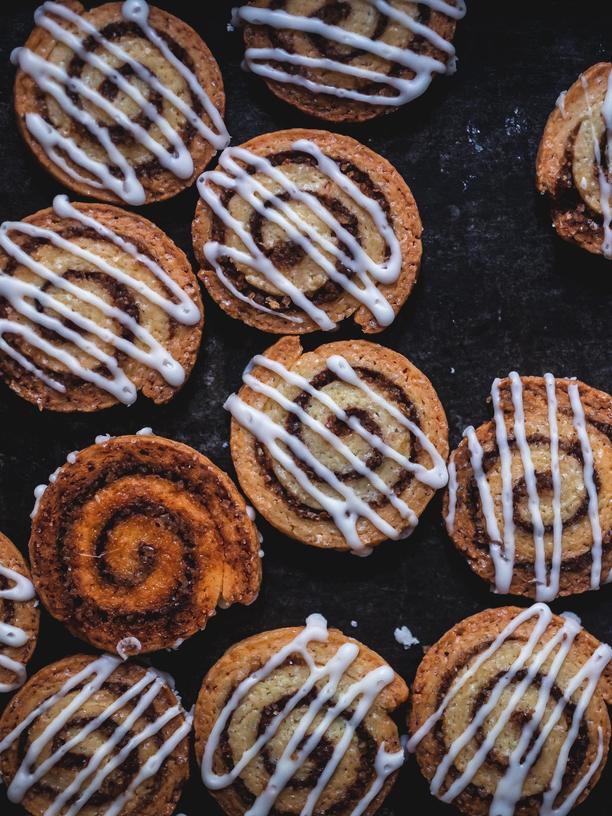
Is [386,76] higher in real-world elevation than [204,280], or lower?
higher

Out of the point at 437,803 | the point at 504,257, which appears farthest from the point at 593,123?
the point at 437,803

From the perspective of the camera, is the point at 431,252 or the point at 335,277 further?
the point at 431,252

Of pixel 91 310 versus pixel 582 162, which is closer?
pixel 91 310

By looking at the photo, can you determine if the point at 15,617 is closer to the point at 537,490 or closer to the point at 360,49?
the point at 537,490

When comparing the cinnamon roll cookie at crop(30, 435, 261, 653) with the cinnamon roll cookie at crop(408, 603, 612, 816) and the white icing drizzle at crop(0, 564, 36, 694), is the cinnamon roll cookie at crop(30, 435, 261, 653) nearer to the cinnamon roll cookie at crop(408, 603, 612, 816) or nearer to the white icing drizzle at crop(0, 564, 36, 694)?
the white icing drizzle at crop(0, 564, 36, 694)

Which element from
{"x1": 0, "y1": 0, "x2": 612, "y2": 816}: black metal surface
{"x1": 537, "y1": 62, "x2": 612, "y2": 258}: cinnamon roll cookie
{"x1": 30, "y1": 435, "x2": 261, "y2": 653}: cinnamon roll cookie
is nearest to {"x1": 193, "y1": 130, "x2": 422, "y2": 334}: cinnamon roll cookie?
{"x1": 0, "y1": 0, "x2": 612, "y2": 816}: black metal surface

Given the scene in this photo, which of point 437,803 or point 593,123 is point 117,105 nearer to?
point 593,123

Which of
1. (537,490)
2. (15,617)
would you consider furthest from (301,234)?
(15,617)

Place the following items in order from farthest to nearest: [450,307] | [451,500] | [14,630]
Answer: [450,307] < [451,500] < [14,630]
